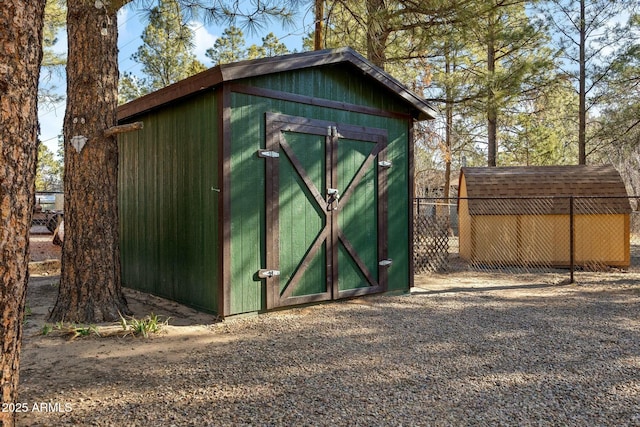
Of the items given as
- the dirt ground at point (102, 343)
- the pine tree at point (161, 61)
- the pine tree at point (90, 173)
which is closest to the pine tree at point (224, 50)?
the pine tree at point (161, 61)

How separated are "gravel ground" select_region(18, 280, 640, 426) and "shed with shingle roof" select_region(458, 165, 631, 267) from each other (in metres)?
4.02

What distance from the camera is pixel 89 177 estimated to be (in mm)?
4613

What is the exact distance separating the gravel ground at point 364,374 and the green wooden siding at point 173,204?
0.88m

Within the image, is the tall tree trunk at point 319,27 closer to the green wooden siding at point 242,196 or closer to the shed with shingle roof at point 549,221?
the green wooden siding at point 242,196

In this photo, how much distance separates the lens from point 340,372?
3332 millimetres

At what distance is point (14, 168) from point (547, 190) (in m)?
9.34

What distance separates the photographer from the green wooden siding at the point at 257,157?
15.8ft

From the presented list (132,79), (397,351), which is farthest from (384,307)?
(132,79)

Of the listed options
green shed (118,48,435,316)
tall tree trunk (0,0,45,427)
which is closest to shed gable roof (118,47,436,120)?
green shed (118,48,435,316)

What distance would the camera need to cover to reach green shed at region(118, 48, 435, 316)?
4.84m

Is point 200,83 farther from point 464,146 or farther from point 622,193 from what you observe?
point 464,146

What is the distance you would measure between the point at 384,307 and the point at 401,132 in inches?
94.2

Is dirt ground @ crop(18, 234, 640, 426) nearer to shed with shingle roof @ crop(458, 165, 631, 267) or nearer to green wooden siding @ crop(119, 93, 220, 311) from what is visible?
green wooden siding @ crop(119, 93, 220, 311)

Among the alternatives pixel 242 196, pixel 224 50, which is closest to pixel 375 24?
pixel 242 196
